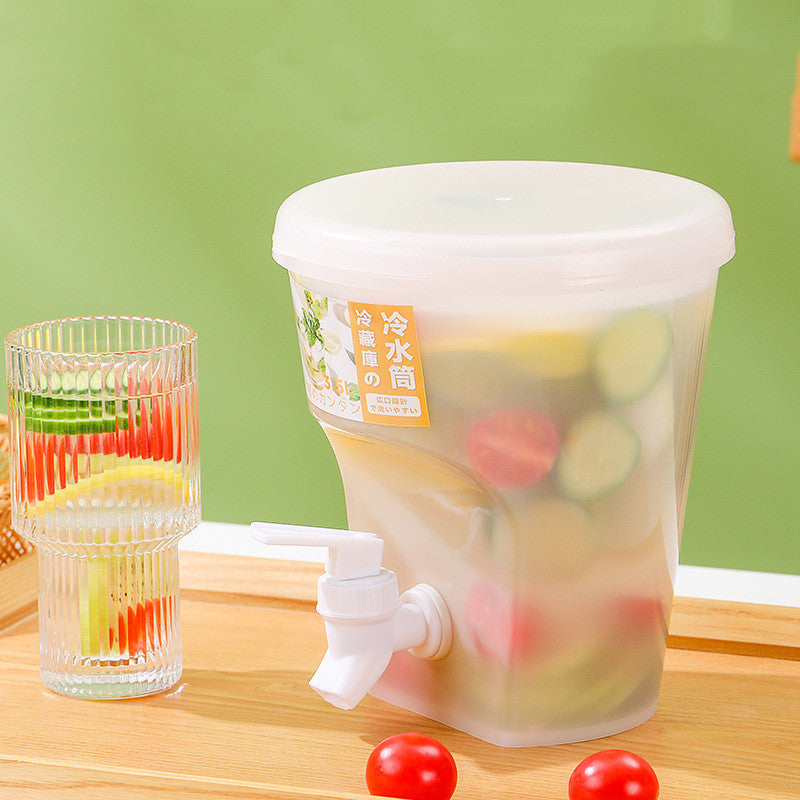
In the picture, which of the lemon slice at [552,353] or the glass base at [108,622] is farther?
the glass base at [108,622]

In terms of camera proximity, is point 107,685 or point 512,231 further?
point 107,685

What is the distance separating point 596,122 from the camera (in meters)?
0.86

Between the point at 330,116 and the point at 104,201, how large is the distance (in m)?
0.19

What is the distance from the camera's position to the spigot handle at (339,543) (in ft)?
2.17

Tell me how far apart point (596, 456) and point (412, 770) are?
185 millimetres

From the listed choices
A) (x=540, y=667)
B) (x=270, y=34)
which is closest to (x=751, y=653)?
(x=540, y=667)

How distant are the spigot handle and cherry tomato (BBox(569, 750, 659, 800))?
0.15m

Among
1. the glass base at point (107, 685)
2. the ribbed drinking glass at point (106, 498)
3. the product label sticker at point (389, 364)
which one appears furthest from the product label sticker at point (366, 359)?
the glass base at point (107, 685)

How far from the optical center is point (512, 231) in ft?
2.09

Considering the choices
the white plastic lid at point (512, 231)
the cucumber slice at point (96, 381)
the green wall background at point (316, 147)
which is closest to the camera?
the white plastic lid at point (512, 231)

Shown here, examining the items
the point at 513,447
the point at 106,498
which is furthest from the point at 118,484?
the point at 513,447

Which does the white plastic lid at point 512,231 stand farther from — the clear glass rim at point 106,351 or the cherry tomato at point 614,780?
the cherry tomato at point 614,780

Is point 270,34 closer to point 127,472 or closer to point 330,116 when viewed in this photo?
point 330,116

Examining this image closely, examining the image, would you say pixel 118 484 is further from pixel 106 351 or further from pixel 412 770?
pixel 412 770
